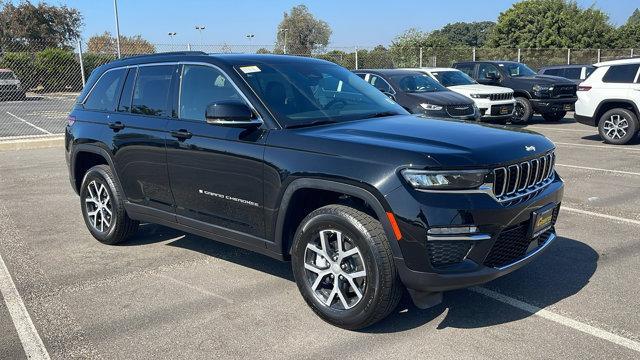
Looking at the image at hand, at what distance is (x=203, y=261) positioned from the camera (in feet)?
17.1

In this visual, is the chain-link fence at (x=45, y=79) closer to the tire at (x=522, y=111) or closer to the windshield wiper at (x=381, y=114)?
the tire at (x=522, y=111)

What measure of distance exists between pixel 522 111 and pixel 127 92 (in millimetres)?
13137

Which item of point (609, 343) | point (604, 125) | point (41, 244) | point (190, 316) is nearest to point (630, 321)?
point (609, 343)

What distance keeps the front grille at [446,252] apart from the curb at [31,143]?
12.5 metres

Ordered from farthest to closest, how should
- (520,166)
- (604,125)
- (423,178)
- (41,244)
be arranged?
1. (604,125)
2. (41,244)
3. (520,166)
4. (423,178)

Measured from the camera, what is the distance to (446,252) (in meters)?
3.38

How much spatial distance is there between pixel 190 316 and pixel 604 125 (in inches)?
428

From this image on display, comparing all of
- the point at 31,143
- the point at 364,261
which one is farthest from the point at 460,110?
the point at 31,143

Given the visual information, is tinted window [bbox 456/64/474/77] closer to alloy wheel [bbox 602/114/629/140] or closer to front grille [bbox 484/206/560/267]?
alloy wheel [bbox 602/114/629/140]

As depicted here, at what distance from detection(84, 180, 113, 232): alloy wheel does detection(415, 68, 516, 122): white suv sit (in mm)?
10308

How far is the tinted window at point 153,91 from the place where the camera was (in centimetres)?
494

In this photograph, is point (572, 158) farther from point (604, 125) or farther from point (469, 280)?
point (469, 280)

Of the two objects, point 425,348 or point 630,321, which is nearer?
point 425,348

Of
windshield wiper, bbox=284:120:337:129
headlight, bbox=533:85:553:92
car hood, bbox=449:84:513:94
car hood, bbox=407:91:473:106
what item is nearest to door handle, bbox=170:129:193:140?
windshield wiper, bbox=284:120:337:129
